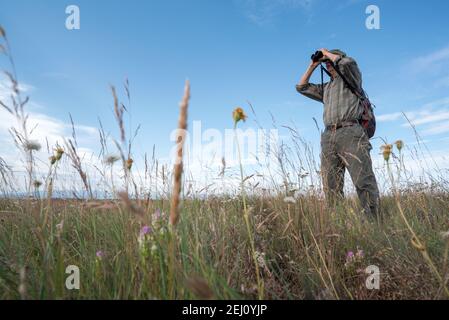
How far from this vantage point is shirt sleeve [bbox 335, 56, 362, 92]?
3424mm

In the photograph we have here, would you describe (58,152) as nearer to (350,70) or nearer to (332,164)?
→ (332,164)

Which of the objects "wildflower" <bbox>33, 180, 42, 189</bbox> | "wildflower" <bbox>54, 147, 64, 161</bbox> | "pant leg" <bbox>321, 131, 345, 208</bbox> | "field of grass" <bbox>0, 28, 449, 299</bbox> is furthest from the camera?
"pant leg" <bbox>321, 131, 345, 208</bbox>

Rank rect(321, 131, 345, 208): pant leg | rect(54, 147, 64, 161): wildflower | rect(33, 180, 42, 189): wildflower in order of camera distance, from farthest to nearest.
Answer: rect(321, 131, 345, 208): pant leg → rect(33, 180, 42, 189): wildflower → rect(54, 147, 64, 161): wildflower

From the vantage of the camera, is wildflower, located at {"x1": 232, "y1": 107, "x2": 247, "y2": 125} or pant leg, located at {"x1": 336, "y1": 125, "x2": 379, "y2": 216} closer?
wildflower, located at {"x1": 232, "y1": 107, "x2": 247, "y2": 125}

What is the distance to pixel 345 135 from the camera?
332 cm

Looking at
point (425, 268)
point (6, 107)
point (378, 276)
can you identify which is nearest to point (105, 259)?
point (6, 107)

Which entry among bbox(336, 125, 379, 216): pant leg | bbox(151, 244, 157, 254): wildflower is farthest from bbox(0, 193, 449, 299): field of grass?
bbox(336, 125, 379, 216): pant leg

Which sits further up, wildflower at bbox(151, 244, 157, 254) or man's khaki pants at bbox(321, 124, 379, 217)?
man's khaki pants at bbox(321, 124, 379, 217)

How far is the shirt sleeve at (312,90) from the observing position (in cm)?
420

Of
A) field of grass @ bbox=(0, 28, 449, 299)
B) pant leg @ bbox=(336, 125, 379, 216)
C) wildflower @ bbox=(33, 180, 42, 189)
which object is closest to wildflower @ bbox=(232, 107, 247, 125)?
field of grass @ bbox=(0, 28, 449, 299)

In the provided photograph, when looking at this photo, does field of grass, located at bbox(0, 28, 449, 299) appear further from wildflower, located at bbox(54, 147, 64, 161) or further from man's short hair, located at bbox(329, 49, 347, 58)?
man's short hair, located at bbox(329, 49, 347, 58)

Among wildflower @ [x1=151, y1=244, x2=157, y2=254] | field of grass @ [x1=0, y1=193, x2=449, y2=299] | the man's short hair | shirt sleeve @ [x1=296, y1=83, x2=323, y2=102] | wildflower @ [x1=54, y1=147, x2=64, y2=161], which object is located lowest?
field of grass @ [x1=0, y1=193, x2=449, y2=299]

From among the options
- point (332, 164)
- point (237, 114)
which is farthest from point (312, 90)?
point (237, 114)
